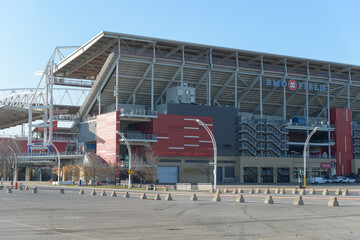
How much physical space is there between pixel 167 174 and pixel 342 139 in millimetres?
44812

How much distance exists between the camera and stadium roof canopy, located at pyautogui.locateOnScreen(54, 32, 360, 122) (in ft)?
300

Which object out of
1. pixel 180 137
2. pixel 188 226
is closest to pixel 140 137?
pixel 180 137

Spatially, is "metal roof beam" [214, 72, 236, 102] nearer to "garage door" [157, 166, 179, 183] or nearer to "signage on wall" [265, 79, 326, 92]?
"signage on wall" [265, 79, 326, 92]

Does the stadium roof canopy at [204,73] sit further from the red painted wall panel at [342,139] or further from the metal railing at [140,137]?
the metal railing at [140,137]

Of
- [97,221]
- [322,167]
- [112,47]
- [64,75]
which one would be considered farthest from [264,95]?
[97,221]

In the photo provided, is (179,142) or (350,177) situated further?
(350,177)

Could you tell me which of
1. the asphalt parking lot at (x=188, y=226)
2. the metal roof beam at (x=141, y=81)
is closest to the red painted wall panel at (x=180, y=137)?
the metal roof beam at (x=141, y=81)

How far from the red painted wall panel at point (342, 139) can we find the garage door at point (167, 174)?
40573mm

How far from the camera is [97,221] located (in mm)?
21625

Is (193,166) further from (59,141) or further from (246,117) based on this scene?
(59,141)

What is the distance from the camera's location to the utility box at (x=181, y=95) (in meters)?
95.9

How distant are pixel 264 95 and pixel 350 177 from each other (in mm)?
26539

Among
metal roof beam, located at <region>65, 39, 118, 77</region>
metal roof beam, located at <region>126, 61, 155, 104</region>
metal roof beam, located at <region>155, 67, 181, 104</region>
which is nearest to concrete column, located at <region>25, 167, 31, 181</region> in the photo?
metal roof beam, located at <region>65, 39, 118, 77</region>

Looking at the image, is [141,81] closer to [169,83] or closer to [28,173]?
[169,83]
